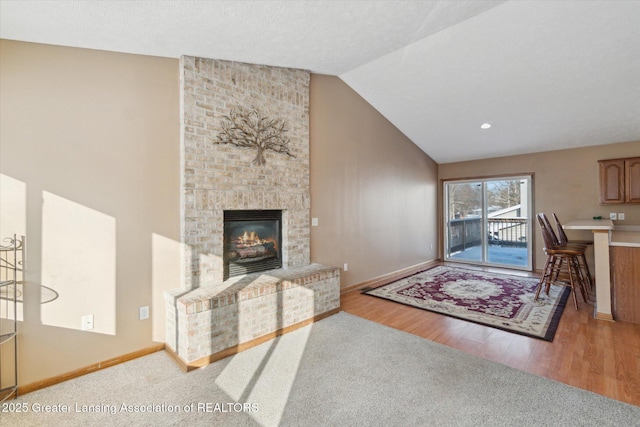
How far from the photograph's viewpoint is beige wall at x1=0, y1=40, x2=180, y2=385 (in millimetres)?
2119

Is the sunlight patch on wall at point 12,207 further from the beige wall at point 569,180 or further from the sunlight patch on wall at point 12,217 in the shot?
the beige wall at point 569,180

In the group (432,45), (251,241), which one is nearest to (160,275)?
(251,241)

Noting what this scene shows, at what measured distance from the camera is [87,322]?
234 centimetres

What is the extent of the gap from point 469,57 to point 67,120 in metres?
4.07

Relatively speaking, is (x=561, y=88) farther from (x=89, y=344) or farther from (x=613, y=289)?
(x=89, y=344)

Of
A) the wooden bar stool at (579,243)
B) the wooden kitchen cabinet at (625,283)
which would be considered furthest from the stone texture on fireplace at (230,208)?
the wooden bar stool at (579,243)

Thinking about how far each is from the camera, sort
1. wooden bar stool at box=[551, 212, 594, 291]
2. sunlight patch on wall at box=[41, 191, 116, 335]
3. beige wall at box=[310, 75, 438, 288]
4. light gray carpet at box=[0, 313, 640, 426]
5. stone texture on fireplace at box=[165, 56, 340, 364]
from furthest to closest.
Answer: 1. wooden bar stool at box=[551, 212, 594, 291]
2. beige wall at box=[310, 75, 438, 288]
3. stone texture on fireplace at box=[165, 56, 340, 364]
4. sunlight patch on wall at box=[41, 191, 116, 335]
5. light gray carpet at box=[0, 313, 640, 426]

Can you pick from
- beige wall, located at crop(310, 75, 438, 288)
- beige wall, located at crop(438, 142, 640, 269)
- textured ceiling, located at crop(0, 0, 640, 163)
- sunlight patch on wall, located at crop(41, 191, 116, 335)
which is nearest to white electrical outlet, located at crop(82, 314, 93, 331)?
sunlight patch on wall, located at crop(41, 191, 116, 335)

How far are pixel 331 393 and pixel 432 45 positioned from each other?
365 centimetres

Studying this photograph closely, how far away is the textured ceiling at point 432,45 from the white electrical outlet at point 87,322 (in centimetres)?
216

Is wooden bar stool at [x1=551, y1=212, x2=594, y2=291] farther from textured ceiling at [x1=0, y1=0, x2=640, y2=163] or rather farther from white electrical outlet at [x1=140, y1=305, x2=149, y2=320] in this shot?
white electrical outlet at [x1=140, y1=305, x2=149, y2=320]

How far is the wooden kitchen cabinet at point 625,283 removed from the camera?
10.2 ft

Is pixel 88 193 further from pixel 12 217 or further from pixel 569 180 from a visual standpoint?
pixel 569 180

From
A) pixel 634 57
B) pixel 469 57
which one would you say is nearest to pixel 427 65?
pixel 469 57
